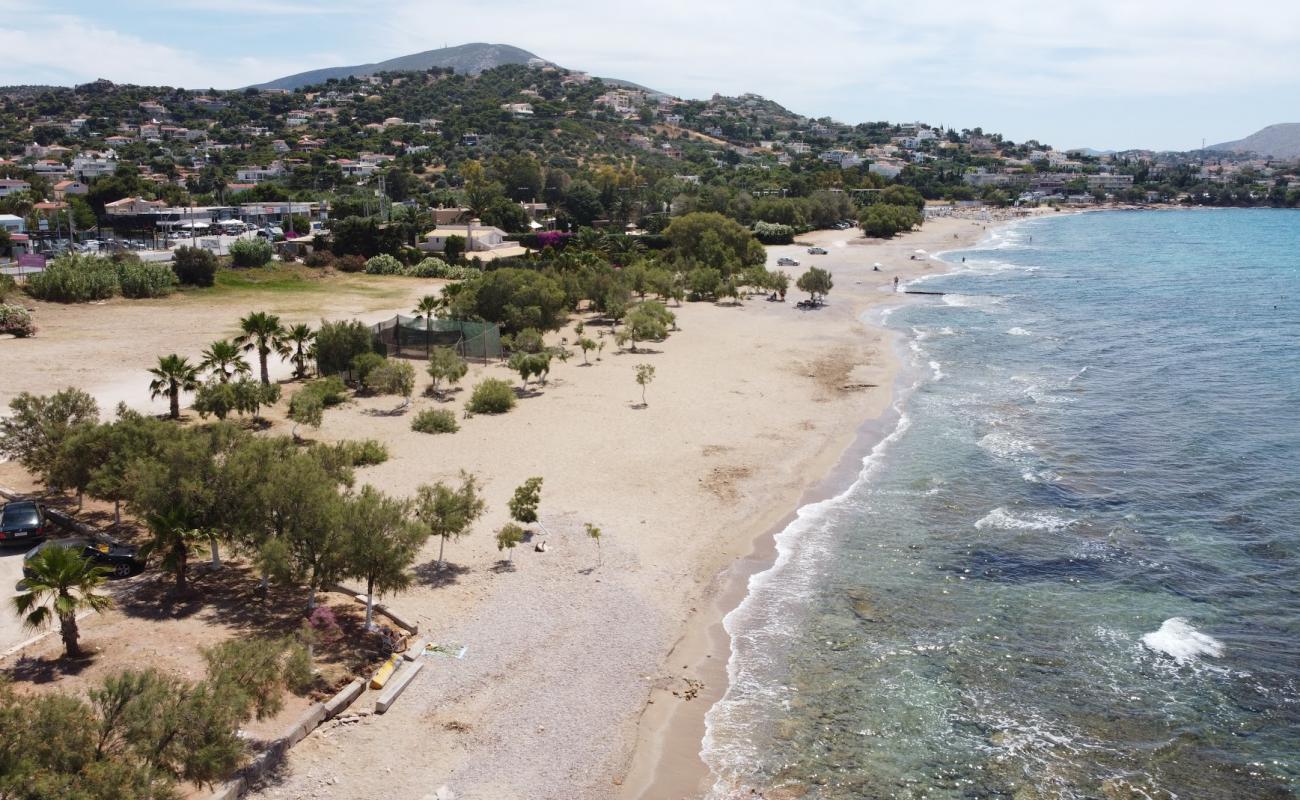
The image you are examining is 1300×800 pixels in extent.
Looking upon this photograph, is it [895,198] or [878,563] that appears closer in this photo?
[878,563]

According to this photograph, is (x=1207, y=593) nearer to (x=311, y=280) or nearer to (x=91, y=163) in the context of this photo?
(x=311, y=280)

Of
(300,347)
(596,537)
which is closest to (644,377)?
(300,347)

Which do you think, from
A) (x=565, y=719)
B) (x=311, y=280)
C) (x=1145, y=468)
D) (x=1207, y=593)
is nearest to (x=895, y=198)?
(x=311, y=280)

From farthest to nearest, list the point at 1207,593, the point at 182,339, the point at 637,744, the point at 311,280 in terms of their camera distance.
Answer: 1. the point at 311,280
2. the point at 182,339
3. the point at 1207,593
4. the point at 637,744

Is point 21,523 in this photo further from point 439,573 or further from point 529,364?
point 529,364

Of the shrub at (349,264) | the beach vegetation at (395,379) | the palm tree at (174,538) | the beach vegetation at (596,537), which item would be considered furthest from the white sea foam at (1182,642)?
the shrub at (349,264)

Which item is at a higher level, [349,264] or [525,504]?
[349,264]

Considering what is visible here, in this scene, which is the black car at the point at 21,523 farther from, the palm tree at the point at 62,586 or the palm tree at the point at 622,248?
the palm tree at the point at 622,248
